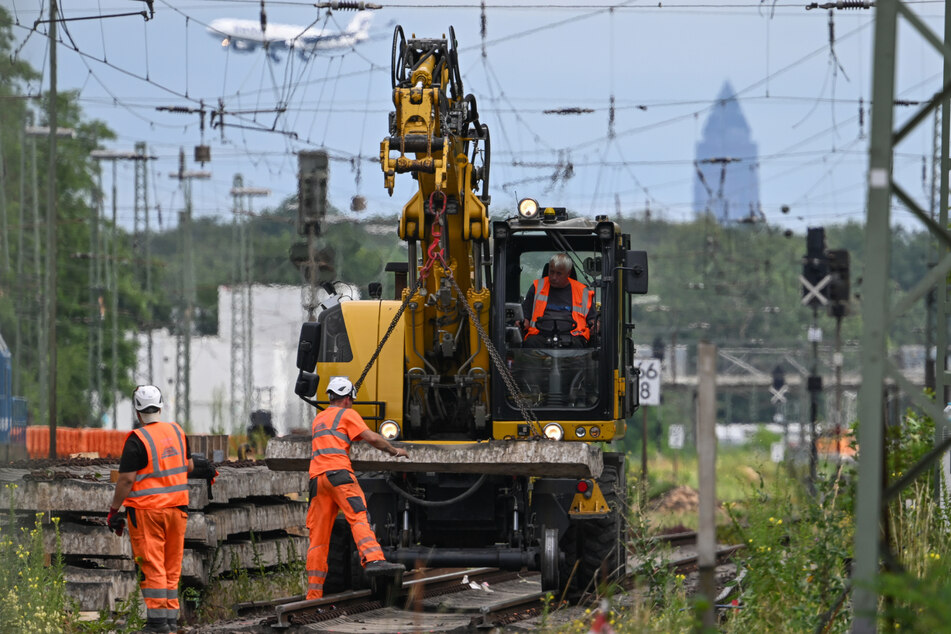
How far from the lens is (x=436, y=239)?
13.2 m

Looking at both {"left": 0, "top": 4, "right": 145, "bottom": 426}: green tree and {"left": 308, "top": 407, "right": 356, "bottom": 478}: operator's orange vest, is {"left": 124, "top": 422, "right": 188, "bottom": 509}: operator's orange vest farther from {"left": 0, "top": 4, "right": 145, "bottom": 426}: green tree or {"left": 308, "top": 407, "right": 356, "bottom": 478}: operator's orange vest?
→ {"left": 0, "top": 4, "right": 145, "bottom": 426}: green tree

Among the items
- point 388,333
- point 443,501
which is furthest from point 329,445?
point 443,501

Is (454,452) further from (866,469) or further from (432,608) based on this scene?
(866,469)

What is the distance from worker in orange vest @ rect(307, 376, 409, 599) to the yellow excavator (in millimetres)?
628

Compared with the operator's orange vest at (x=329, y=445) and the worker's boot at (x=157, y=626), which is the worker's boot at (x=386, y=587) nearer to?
the operator's orange vest at (x=329, y=445)

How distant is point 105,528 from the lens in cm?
1353

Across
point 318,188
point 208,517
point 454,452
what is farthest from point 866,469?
point 318,188

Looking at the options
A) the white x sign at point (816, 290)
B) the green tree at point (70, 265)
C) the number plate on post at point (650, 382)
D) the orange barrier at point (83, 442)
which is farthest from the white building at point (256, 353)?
the number plate on post at point (650, 382)

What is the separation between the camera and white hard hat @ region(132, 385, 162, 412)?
36.0ft

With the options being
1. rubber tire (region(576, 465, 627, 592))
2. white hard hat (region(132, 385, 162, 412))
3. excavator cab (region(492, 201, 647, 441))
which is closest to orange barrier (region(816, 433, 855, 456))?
rubber tire (region(576, 465, 627, 592))

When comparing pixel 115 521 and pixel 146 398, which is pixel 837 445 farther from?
pixel 115 521

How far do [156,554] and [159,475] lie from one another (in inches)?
21.4

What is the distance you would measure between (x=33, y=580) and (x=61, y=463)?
4.56 meters

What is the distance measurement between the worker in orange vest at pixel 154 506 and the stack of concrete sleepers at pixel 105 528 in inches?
95.1
